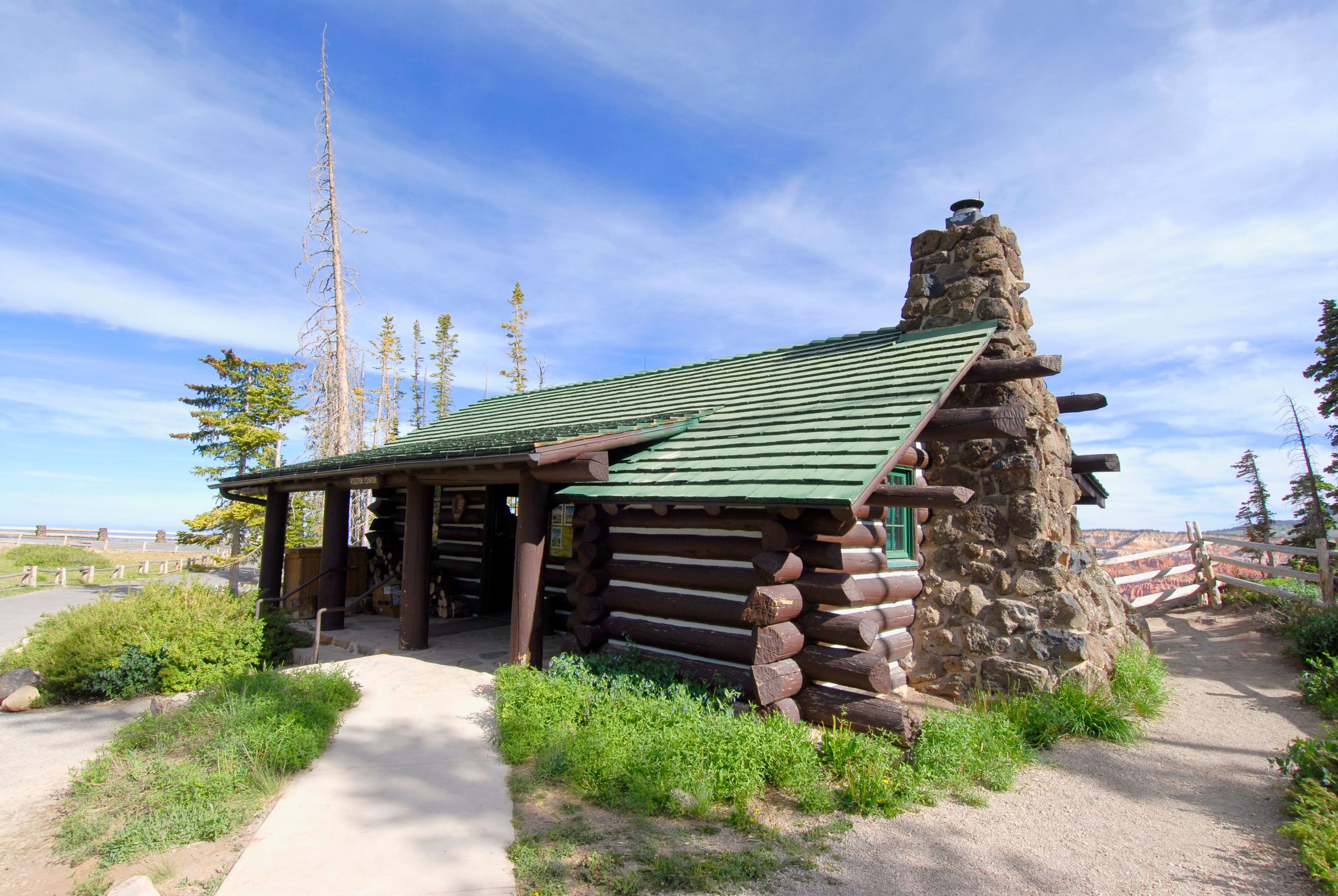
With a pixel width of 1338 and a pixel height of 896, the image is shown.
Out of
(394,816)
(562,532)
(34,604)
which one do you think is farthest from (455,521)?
(34,604)

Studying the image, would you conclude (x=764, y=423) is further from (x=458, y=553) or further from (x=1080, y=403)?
(x=458, y=553)

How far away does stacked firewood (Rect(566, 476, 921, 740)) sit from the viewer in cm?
643

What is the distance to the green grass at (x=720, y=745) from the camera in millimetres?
5219

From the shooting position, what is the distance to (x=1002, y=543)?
28.5 ft

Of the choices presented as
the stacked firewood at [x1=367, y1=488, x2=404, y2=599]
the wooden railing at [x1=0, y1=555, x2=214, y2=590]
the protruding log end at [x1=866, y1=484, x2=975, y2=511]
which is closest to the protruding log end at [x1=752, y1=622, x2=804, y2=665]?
the protruding log end at [x1=866, y1=484, x2=975, y2=511]

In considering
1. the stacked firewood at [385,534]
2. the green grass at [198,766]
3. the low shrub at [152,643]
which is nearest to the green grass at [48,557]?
the stacked firewood at [385,534]

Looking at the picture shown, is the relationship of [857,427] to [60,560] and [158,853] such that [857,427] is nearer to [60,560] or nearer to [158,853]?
[158,853]

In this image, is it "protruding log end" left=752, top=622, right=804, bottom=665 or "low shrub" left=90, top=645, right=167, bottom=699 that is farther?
"low shrub" left=90, top=645, right=167, bottom=699

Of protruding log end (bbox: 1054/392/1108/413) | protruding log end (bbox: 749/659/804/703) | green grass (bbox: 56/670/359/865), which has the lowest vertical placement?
green grass (bbox: 56/670/359/865)

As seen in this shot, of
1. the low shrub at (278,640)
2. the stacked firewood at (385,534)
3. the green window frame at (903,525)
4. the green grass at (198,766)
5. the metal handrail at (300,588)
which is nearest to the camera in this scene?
the green grass at (198,766)

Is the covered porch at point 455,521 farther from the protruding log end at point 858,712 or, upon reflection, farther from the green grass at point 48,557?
the green grass at point 48,557

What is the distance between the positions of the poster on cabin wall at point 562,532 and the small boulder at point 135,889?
271 inches

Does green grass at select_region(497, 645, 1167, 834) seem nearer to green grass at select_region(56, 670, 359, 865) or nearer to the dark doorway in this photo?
green grass at select_region(56, 670, 359, 865)

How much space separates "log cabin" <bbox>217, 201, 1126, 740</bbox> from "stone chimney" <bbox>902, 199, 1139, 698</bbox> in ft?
0.10
